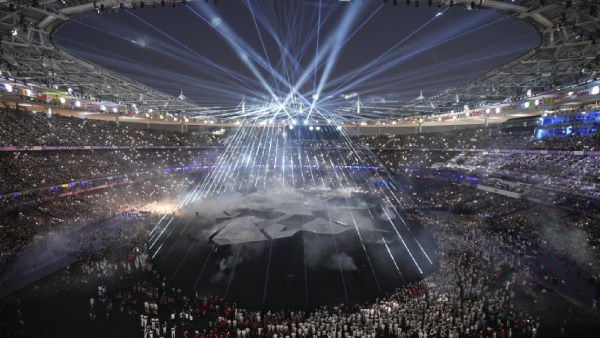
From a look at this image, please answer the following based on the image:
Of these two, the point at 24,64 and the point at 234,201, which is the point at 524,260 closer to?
the point at 234,201

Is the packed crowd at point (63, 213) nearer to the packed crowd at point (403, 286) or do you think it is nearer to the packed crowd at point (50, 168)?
the packed crowd at point (403, 286)

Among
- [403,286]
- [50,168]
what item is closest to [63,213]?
[50,168]

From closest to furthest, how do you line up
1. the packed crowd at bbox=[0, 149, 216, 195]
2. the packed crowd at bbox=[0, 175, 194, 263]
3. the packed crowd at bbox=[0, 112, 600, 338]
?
the packed crowd at bbox=[0, 112, 600, 338]
the packed crowd at bbox=[0, 175, 194, 263]
the packed crowd at bbox=[0, 149, 216, 195]

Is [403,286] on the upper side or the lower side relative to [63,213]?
lower

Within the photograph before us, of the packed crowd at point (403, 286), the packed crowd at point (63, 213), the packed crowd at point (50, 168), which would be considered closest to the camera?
the packed crowd at point (403, 286)

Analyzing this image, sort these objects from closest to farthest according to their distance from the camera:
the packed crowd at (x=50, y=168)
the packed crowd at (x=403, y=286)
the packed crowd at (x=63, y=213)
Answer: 1. the packed crowd at (x=403, y=286)
2. the packed crowd at (x=63, y=213)
3. the packed crowd at (x=50, y=168)

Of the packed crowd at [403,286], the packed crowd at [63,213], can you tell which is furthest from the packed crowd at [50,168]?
the packed crowd at [63,213]

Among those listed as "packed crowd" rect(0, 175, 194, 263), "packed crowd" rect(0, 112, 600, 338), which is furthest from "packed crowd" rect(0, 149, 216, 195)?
"packed crowd" rect(0, 175, 194, 263)

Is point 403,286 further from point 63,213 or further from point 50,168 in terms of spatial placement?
point 50,168

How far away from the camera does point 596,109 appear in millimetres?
39344

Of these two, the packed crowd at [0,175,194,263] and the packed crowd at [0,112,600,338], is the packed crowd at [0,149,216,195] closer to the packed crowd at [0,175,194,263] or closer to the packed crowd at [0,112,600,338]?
the packed crowd at [0,112,600,338]

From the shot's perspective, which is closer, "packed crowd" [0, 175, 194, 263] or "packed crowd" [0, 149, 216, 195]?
"packed crowd" [0, 175, 194, 263]

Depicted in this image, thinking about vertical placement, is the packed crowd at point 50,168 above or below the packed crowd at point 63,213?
above

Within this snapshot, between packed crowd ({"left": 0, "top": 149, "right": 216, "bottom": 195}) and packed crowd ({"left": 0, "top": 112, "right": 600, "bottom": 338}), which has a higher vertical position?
packed crowd ({"left": 0, "top": 149, "right": 216, "bottom": 195})
